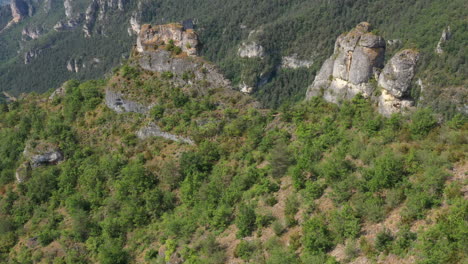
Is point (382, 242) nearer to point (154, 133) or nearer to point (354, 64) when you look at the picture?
point (354, 64)

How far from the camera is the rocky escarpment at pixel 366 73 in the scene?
95.1 feet

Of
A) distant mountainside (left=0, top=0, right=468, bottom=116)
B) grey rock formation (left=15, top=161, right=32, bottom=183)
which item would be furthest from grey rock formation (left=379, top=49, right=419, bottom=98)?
distant mountainside (left=0, top=0, right=468, bottom=116)

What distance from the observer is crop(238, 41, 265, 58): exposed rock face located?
141 m

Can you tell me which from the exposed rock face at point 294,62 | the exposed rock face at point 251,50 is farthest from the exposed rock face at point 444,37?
the exposed rock face at point 251,50

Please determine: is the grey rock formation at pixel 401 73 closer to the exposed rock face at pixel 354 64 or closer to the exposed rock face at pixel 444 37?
the exposed rock face at pixel 354 64

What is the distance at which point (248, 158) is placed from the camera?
33.3m

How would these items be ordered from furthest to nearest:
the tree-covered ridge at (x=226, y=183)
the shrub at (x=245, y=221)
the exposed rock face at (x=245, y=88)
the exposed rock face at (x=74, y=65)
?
1. the exposed rock face at (x=74, y=65)
2. the exposed rock face at (x=245, y=88)
3. the shrub at (x=245, y=221)
4. the tree-covered ridge at (x=226, y=183)

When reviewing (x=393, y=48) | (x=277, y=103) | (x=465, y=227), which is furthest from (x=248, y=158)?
(x=393, y=48)

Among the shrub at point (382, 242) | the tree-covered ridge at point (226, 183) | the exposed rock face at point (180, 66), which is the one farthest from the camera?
the exposed rock face at point (180, 66)

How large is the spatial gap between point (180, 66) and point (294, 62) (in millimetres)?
102839

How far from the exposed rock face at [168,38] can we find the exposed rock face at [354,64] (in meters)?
15.7

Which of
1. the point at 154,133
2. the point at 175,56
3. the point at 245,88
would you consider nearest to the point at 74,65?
the point at 245,88

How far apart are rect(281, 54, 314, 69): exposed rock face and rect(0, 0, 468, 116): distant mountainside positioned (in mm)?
146

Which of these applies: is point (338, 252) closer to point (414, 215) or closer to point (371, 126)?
point (414, 215)
